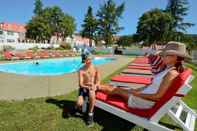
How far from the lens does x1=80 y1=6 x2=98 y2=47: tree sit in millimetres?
62206

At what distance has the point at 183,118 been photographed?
473 centimetres

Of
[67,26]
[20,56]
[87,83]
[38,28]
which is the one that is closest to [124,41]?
[67,26]

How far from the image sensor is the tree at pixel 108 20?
196ft

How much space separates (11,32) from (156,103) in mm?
81760

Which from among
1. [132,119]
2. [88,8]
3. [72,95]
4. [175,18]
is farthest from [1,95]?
[88,8]

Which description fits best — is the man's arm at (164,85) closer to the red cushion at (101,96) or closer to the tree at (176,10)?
the red cushion at (101,96)

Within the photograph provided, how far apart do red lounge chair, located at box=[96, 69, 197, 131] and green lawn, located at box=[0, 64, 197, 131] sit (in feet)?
1.37

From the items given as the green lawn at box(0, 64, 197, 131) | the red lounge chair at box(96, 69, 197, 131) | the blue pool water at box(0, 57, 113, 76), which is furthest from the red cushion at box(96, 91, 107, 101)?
the blue pool water at box(0, 57, 113, 76)

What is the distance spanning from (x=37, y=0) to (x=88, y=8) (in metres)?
13.9

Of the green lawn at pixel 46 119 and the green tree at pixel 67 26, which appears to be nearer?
the green lawn at pixel 46 119

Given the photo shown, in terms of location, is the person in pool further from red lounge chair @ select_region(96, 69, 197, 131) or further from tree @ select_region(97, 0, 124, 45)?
tree @ select_region(97, 0, 124, 45)

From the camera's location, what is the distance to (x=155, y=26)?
54.2 metres

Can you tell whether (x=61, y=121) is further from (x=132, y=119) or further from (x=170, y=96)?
(x=170, y=96)

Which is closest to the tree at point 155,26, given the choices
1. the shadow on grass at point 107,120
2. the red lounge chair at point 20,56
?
the red lounge chair at point 20,56
